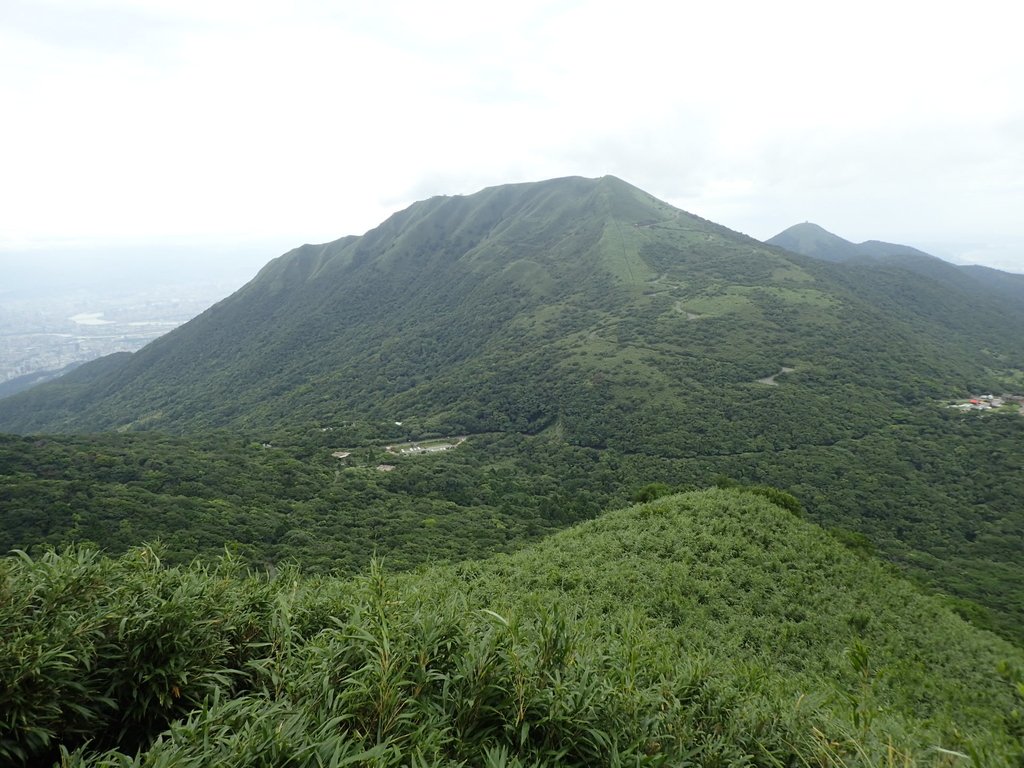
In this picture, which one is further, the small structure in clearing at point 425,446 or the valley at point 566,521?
the small structure in clearing at point 425,446

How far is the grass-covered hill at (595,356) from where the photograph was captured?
9294 cm

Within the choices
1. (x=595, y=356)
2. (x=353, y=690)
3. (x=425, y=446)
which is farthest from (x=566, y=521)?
(x=595, y=356)

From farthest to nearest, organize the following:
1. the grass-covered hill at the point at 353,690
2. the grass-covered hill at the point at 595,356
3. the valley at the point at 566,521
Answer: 1. the grass-covered hill at the point at 595,356
2. the valley at the point at 566,521
3. the grass-covered hill at the point at 353,690

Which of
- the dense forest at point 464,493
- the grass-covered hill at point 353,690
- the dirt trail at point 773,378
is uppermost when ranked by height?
the grass-covered hill at point 353,690

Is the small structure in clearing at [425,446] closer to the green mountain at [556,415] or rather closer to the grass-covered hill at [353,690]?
the green mountain at [556,415]

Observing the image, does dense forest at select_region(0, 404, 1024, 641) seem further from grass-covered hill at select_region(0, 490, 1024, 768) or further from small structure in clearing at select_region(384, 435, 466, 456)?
grass-covered hill at select_region(0, 490, 1024, 768)

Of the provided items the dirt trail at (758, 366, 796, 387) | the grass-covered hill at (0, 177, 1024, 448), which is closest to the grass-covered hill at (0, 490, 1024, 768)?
the grass-covered hill at (0, 177, 1024, 448)

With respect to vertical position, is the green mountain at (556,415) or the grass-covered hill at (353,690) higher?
the grass-covered hill at (353,690)

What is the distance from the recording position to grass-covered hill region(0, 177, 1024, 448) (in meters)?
92.9


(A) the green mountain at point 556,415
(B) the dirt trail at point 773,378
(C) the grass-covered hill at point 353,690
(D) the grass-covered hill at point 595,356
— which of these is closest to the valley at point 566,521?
(C) the grass-covered hill at point 353,690

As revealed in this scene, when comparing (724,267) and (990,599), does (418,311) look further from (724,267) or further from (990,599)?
(990,599)

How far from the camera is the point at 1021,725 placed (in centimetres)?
529

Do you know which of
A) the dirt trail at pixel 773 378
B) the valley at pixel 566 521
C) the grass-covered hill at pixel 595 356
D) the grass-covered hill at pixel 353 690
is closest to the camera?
the grass-covered hill at pixel 353 690

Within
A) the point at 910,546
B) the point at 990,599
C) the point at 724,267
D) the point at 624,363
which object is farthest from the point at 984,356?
the point at 990,599
